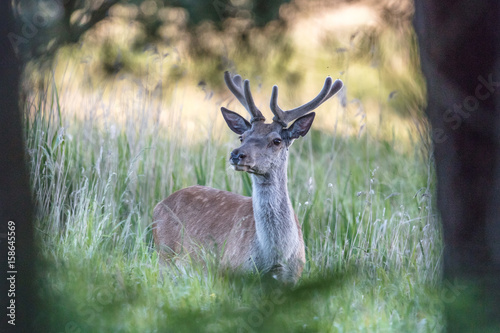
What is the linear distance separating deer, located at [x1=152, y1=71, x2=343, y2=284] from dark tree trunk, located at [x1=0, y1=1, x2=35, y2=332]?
2.75 m

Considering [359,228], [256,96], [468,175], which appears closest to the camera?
[468,175]

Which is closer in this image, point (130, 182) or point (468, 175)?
point (468, 175)

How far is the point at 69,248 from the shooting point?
161 inches

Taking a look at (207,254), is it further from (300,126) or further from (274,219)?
(300,126)

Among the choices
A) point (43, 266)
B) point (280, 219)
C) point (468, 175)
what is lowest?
point (280, 219)

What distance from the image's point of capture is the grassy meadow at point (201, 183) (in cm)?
148

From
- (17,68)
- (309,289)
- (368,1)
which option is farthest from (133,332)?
(368,1)

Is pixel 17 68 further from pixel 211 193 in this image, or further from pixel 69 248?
pixel 211 193

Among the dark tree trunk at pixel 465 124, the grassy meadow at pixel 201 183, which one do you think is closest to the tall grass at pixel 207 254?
the grassy meadow at pixel 201 183

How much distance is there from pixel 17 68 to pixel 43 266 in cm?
42

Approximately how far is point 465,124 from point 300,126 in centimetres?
285

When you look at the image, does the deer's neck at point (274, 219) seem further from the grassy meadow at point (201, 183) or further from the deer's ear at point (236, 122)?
the deer's ear at point (236, 122)

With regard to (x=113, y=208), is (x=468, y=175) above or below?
above

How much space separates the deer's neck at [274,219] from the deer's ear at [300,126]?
286 millimetres
